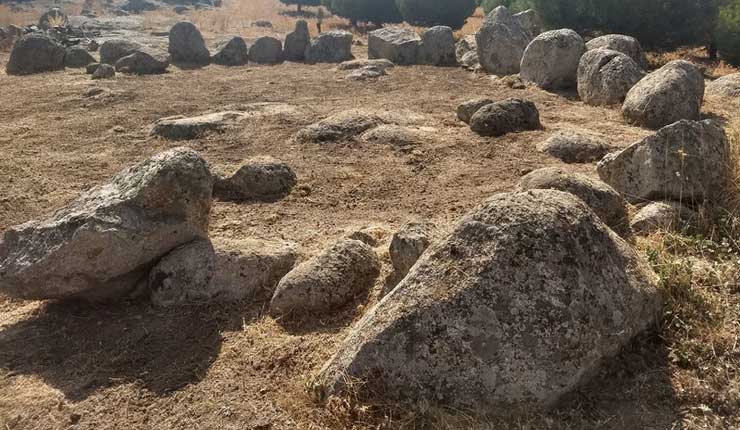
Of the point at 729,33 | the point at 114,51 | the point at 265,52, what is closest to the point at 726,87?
the point at 729,33

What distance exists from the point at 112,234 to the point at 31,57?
14222mm

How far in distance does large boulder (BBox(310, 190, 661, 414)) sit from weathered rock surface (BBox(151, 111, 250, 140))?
6.96 meters

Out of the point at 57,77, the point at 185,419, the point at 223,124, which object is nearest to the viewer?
the point at 185,419

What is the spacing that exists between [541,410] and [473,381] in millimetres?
354

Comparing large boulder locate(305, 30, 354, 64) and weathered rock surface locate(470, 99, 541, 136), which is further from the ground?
weathered rock surface locate(470, 99, 541, 136)

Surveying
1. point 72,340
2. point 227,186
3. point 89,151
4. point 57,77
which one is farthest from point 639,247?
point 57,77

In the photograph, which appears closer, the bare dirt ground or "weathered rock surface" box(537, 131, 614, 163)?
the bare dirt ground

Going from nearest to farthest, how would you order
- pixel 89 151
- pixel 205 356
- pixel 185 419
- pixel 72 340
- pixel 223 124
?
1. pixel 185 419
2. pixel 205 356
3. pixel 72 340
4. pixel 89 151
5. pixel 223 124

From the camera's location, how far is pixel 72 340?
4.40 meters

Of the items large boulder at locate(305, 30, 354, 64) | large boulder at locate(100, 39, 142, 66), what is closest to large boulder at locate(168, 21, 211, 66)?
large boulder at locate(100, 39, 142, 66)

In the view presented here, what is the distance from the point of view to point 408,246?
459cm

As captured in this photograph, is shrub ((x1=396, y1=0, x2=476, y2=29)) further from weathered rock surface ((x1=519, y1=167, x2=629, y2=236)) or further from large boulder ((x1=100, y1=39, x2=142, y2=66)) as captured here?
weathered rock surface ((x1=519, y1=167, x2=629, y2=236))

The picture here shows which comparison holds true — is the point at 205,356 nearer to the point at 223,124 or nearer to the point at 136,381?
the point at 136,381

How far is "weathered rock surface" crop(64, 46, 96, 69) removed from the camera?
55.3 ft
